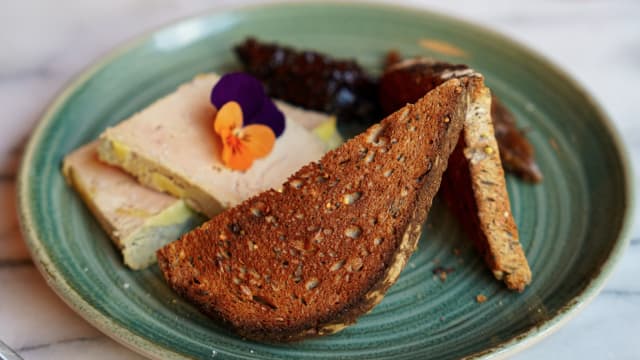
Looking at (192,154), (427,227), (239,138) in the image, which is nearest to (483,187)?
(427,227)

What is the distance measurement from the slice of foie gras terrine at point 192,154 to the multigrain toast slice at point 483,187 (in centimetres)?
52

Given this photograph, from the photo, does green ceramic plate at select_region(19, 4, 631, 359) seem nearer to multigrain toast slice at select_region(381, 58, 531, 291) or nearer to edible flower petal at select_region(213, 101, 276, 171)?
multigrain toast slice at select_region(381, 58, 531, 291)

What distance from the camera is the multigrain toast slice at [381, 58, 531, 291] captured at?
2.38 meters

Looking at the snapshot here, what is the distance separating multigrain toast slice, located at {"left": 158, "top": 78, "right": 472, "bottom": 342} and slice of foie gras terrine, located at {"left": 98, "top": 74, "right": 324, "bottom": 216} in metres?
0.40

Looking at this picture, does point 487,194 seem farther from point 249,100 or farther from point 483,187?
point 249,100

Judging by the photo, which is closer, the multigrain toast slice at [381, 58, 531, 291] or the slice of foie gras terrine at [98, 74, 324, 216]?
the multigrain toast slice at [381, 58, 531, 291]

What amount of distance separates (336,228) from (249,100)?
0.87 meters

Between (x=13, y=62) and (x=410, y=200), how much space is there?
7.96 feet

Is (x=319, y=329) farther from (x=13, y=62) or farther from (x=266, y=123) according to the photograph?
(x=13, y=62)

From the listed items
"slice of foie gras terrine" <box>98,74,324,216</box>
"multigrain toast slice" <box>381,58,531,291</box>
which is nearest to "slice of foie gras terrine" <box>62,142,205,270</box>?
"slice of foie gras terrine" <box>98,74,324,216</box>

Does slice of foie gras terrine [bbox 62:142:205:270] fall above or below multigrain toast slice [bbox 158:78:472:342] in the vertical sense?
below

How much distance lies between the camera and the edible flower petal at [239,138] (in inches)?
107

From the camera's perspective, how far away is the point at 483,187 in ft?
8.09

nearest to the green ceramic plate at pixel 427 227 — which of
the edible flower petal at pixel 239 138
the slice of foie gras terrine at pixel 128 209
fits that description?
the slice of foie gras terrine at pixel 128 209
